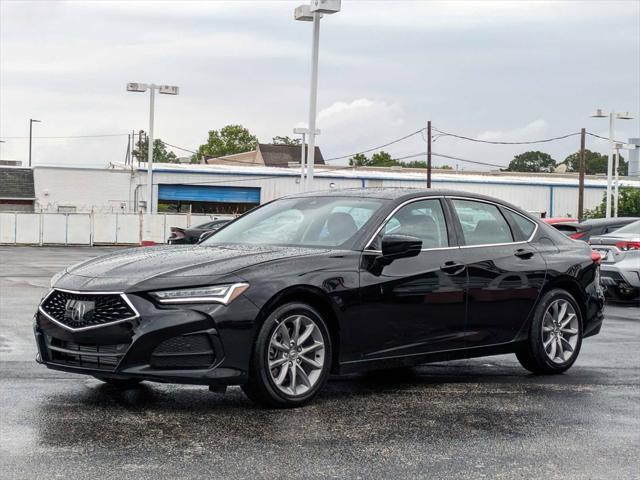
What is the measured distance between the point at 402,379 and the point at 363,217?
144 cm

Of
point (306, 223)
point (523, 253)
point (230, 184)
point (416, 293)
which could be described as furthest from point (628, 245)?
point (230, 184)

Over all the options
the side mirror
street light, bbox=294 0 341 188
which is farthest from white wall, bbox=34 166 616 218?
the side mirror

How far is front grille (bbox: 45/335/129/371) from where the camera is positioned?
644cm

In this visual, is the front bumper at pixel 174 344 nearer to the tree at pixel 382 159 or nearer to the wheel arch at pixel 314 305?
the wheel arch at pixel 314 305

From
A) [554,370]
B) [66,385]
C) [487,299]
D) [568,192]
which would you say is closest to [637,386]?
[554,370]

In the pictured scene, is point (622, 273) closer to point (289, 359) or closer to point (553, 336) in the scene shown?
point (553, 336)

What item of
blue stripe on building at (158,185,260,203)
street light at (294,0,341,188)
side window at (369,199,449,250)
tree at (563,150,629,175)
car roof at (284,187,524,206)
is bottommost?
side window at (369,199,449,250)

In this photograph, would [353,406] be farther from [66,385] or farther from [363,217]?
[66,385]

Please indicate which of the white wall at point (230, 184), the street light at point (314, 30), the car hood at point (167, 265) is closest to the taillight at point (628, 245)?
the street light at point (314, 30)

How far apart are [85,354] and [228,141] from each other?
386ft

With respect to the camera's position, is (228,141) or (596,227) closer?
(596,227)

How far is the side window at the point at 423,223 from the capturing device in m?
7.79

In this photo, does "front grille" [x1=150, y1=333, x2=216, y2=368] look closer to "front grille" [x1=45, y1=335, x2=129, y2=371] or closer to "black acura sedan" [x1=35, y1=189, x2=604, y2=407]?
"black acura sedan" [x1=35, y1=189, x2=604, y2=407]

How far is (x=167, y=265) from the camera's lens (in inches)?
266
